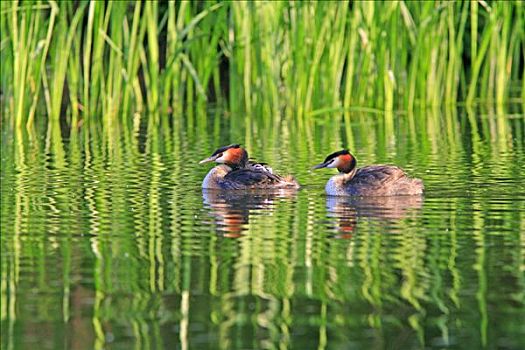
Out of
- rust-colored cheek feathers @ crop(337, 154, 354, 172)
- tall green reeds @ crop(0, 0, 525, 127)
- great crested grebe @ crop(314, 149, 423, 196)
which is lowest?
great crested grebe @ crop(314, 149, 423, 196)

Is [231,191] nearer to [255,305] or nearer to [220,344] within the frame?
[255,305]

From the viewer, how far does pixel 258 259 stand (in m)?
7.01

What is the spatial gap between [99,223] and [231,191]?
187cm

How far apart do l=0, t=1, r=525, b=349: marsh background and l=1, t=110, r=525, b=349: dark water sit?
2 centimetres

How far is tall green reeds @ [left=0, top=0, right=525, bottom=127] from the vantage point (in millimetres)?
15828

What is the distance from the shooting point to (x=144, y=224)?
326 inches

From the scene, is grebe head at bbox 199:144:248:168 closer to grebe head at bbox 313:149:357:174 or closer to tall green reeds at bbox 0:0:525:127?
grebe head at bbox 313:149:357:174

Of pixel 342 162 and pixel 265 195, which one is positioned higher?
pixel 342 162

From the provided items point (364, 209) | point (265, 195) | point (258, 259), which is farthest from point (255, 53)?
point (258, 259)

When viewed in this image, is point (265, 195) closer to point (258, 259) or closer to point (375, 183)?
point (375, 183)

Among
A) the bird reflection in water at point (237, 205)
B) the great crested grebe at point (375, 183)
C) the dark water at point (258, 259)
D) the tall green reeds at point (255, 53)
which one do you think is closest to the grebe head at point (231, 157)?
the dark water at point (258, 259)

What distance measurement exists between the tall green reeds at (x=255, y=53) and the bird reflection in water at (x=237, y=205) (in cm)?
572

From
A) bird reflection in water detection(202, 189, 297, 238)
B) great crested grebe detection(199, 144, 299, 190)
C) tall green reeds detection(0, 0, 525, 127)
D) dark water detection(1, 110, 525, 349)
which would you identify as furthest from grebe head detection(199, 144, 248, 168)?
tall green reeds detection(0, 0, 525, 127)

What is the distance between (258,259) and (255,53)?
10.2m
